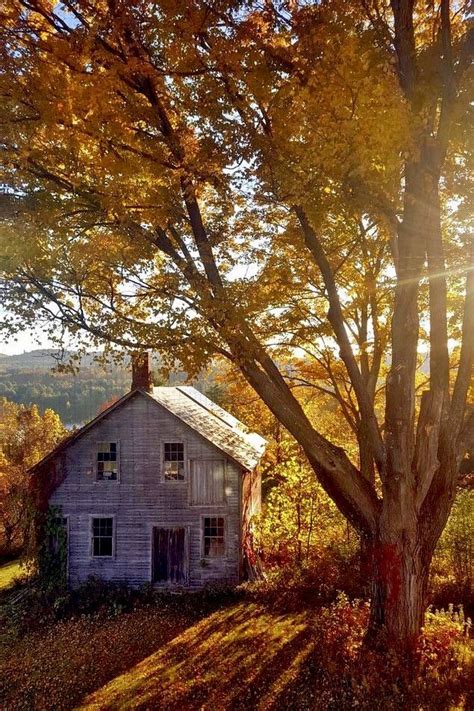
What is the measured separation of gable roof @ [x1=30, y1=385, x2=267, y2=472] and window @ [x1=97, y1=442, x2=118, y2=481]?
102 cm

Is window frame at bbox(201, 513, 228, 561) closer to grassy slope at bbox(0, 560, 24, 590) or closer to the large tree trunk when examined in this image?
grassy slope at bbox(0, 560, 24, 590)

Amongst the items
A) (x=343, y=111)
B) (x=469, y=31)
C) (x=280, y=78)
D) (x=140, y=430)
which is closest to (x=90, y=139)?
(x=280, y=78)

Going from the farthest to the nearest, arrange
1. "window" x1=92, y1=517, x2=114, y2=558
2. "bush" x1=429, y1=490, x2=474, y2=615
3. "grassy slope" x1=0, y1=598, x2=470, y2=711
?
"window" x1=92, y1=517, x2=114, y2=558, "bush" x1=429, y1=490, x2=474, y2=615, "grassy slope" x1=0, y1=598, x2=470, y2=711

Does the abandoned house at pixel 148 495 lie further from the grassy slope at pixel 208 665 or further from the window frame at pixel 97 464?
the grassy slope at pixel 208 665

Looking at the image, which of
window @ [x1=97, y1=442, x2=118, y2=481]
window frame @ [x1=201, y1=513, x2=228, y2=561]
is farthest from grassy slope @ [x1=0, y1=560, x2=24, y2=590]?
window frame @ [x1=201, y1=513, x2=228, y2=561]

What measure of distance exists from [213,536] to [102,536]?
464cm

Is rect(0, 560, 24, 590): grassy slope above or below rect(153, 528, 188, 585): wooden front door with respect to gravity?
below

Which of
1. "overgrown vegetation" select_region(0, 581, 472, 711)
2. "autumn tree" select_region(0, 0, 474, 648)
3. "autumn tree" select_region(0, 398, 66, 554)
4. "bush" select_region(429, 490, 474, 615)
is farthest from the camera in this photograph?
"autumn tree" select_region(0, 398, 66, 554)

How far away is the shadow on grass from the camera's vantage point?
936 cm

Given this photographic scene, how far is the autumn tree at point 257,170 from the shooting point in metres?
6.41

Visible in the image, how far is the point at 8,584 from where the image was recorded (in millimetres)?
22438

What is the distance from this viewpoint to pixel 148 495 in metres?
19.4

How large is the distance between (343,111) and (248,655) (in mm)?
11565

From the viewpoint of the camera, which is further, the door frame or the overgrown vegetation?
the door frame
